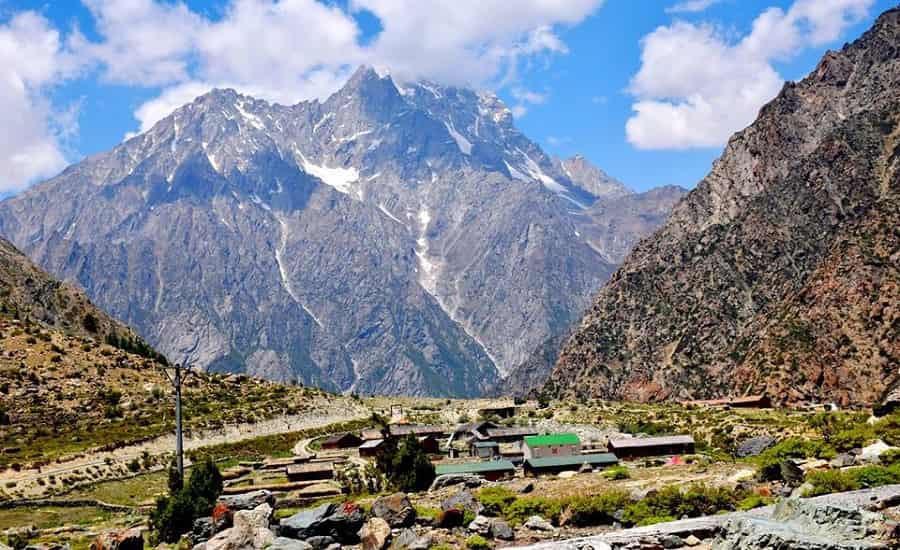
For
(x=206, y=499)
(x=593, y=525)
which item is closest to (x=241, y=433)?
(x=206, y=499)

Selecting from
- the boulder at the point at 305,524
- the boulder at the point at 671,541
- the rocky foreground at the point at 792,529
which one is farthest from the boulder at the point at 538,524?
the boulder at the point at 671,541

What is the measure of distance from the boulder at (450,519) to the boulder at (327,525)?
263cm

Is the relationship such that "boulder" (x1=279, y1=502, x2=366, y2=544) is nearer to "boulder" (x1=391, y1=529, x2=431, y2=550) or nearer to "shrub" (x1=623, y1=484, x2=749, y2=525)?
"boulder" (x1=391, y1=529, x2=431, y2=550)

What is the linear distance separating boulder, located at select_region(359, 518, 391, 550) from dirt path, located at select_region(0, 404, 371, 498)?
144 ft

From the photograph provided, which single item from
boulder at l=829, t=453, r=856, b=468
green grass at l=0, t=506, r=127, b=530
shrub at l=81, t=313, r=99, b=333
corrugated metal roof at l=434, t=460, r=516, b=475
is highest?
shrub at l=81, t=313, r=99, b=333

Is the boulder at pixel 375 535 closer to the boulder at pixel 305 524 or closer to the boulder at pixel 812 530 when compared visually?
the boulder at pixel 305 524

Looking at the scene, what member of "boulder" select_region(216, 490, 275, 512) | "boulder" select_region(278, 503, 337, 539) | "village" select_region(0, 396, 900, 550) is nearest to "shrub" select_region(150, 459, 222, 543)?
"village" select_region(0, 396, 900, 550)

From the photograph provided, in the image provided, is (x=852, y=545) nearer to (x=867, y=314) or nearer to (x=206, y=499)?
(x=206, y=499)

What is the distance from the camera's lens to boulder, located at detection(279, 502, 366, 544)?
1190 inches

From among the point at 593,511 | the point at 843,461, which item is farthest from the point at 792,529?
the point at 843,461

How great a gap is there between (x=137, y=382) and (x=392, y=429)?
109 feet

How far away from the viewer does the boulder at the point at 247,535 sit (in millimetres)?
28203

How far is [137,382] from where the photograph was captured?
110 m

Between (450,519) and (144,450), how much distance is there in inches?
2206
